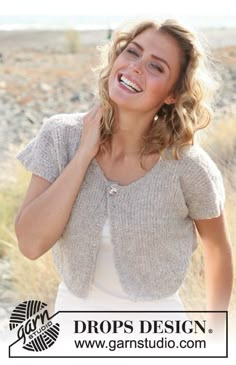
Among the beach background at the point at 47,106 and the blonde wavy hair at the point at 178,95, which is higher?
the blonde wavy hair at the point at 178,95

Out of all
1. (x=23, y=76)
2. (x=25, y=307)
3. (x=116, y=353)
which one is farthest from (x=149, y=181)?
(x=23, y=76)

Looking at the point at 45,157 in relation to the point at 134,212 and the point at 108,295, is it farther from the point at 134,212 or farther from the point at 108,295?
the point at 108,295

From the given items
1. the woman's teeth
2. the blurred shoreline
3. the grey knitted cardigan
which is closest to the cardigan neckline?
the grey knitted cardigan

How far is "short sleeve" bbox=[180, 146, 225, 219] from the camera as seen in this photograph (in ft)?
7.53

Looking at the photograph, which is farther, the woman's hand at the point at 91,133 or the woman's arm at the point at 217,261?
the woman's arm at the point at 217,261

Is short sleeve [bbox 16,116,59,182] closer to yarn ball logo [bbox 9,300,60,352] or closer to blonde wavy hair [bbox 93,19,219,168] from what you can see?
blonde wavy hair [bbox 93,19,219,168]

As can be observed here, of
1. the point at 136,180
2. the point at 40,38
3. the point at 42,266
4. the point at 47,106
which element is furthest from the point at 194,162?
the point at 40,38

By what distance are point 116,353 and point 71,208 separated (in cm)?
51

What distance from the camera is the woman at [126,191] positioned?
226cm

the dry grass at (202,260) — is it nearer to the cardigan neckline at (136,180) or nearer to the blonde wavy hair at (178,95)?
the blonde wavy hair at (178,95)

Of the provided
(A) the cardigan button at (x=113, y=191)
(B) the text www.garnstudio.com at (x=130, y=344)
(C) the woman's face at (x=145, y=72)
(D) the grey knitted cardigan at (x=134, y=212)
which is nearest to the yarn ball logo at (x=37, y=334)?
(B) the text www.garnstudio.com at (x=130, y=344)

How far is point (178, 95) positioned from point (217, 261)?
0.54 meters

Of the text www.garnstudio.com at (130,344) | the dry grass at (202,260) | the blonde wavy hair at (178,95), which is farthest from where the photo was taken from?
the dry grass at (202,260)

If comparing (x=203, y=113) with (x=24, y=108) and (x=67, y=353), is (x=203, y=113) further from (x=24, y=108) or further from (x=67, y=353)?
(x=24, y=108)
